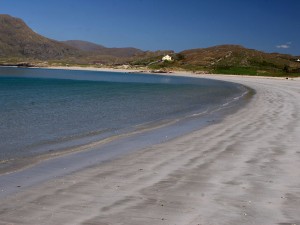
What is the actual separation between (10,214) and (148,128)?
13.6 metres

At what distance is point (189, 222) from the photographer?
21.7 feet

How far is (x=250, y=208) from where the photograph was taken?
7.38 meters

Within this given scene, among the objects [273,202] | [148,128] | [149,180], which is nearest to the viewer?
[273,202]

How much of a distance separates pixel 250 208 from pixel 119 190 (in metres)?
2.69

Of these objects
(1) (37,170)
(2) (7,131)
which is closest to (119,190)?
(1) (37,170)

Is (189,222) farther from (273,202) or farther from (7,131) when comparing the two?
(7,131)

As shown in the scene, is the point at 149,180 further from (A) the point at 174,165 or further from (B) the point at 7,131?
(B) the point at 7,131

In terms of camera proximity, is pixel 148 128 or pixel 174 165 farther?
pixel 148 128

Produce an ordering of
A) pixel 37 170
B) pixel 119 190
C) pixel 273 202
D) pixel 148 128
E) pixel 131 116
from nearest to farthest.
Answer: pixel 273 202 → pixel 119 190 → pixel 37 170 → pixel 148 128 → pixel 131 116

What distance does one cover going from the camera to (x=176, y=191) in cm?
845

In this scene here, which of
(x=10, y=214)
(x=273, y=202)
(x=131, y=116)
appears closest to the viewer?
(x=10, y=214)

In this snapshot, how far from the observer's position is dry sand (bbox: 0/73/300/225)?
22.6 feet

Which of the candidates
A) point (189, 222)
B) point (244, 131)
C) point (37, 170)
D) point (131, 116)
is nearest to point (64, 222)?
point (189, 222)

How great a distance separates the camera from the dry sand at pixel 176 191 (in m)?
6.89
